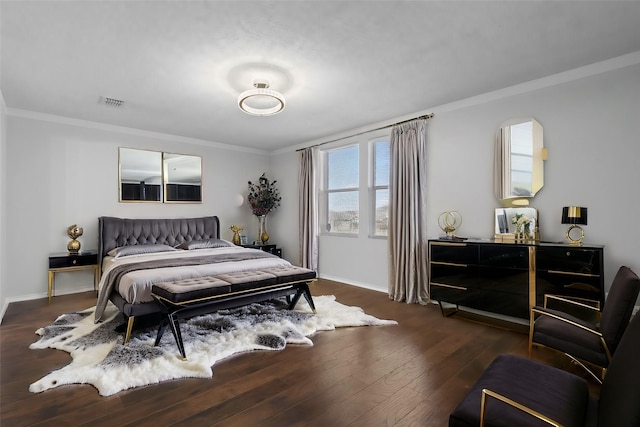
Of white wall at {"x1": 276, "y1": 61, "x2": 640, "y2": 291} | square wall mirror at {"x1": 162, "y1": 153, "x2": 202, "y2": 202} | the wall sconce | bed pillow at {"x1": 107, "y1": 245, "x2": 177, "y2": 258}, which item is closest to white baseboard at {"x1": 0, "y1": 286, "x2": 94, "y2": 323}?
bed pillow at {"x1": 107, "y1": 245, "x2": 177, "y2": 258}

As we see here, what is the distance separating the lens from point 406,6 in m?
2.27

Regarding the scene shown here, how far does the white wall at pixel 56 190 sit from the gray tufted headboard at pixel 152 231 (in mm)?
279

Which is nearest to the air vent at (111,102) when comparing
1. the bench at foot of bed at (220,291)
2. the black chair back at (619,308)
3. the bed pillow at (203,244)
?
the bed pillow at (203,244)

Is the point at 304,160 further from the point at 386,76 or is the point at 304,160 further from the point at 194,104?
the point at 386,76

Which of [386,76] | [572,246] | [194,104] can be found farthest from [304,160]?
[572,246]

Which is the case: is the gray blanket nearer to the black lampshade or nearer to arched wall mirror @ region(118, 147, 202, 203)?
arched wall mirror @ region(118, 147, 202, 203)

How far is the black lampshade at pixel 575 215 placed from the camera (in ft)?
10.0

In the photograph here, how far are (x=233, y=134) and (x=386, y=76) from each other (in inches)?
133

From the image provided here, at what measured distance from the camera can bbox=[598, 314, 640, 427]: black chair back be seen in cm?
99

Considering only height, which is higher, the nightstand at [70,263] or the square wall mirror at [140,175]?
the square wall mirror at [140,175]

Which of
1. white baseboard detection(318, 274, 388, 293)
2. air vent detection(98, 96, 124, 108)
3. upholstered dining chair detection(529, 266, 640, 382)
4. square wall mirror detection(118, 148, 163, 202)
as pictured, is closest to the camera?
upholstered dining chair detection(529, 266, 640, 382)

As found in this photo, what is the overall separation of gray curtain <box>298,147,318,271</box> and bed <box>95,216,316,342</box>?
1.52 meters

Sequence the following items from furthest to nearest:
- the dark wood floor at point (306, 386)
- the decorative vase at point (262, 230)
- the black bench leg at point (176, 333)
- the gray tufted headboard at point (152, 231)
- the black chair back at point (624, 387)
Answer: the decorative vase at point (262, 230) < the gray tufted headboard at point (152, 231) < the black bench leg at point (176, 333) < the dark wood floor at point (306, 386) < the black chair back at point (624, 387)

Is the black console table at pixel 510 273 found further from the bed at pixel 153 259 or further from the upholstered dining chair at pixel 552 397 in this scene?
the bed at pixel 153 259
